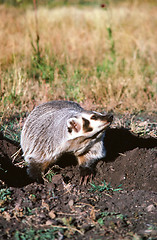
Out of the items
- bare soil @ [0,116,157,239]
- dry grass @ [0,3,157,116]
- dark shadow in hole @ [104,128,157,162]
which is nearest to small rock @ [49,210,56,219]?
bare soil @ [0,116,157,239]

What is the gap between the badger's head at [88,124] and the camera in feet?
10.0

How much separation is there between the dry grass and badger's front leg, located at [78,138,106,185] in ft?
5.02

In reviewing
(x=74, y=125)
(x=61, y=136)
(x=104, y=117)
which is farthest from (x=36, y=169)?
(x=104, y=117)

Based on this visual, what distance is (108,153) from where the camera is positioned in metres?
3.86

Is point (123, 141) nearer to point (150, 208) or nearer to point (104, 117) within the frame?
point (104, 117)

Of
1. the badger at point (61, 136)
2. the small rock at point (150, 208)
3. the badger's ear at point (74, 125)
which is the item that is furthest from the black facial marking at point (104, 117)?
the small rock at point (150, 208)

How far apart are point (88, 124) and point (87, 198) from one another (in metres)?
0.68

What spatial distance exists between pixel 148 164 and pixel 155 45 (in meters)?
5.03

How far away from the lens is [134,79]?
5832 mm

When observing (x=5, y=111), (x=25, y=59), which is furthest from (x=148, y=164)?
(x=25, y=59)

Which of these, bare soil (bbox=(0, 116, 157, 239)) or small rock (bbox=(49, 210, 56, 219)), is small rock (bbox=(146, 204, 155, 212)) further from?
small rock (bbox=(49, 210, 56, 219))

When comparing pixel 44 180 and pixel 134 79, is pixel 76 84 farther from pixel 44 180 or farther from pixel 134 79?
pixel 44 180

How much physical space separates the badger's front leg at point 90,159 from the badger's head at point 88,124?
0.29 meters

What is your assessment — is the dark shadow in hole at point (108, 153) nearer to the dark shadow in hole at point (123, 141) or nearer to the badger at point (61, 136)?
the dark shadow in hole at point (123, 141)
